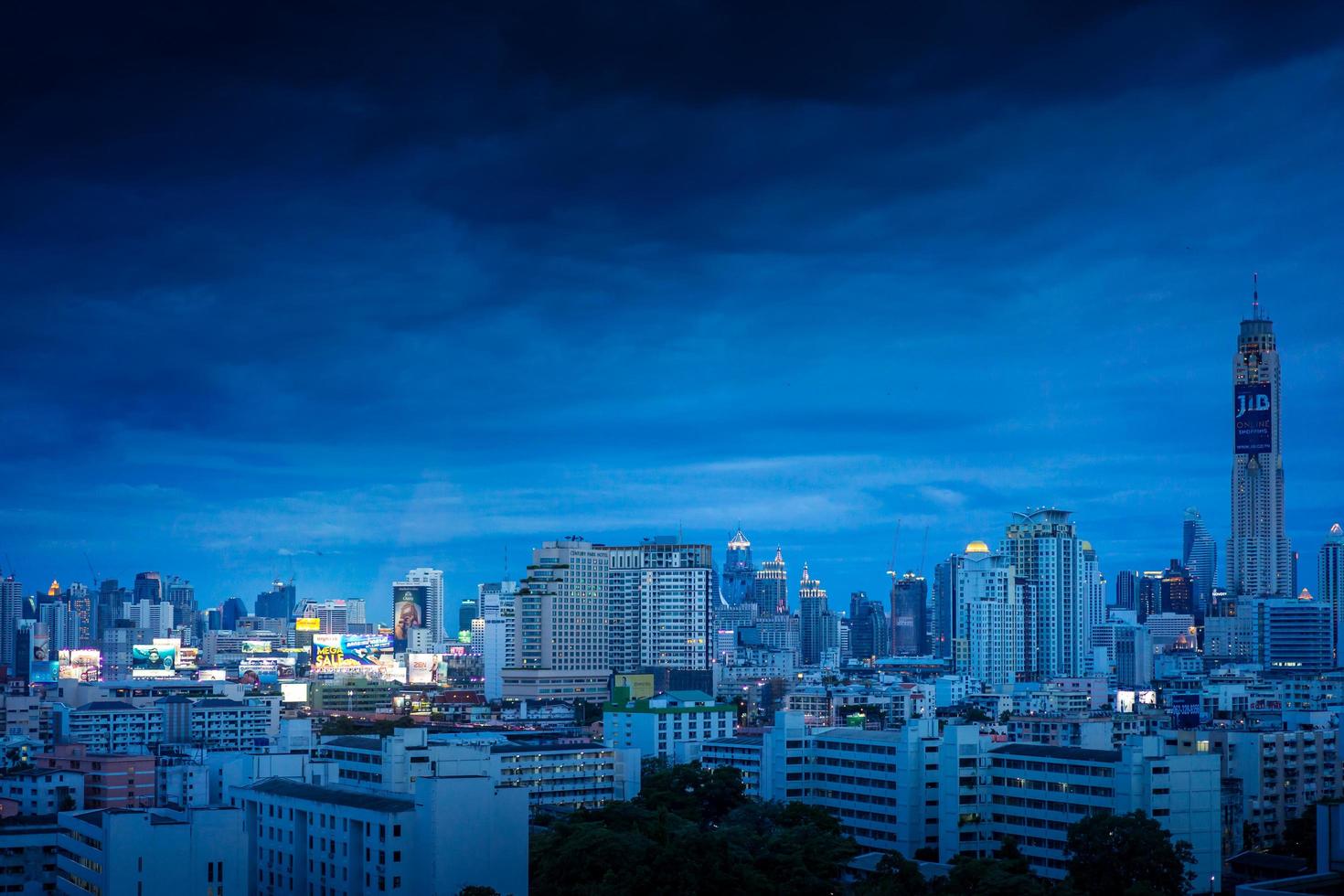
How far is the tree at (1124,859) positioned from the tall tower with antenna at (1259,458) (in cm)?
15546

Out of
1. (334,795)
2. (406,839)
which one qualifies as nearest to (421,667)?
(334,795)

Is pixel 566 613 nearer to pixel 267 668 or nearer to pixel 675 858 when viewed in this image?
pixel 267 668

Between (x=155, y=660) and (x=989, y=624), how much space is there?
299ft

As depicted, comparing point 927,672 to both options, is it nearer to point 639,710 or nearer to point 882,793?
point 639,710

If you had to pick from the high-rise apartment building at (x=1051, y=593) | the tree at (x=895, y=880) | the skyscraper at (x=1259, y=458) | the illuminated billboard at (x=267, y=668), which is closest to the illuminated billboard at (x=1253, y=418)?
the skyscraper at (x=1259, y=458)

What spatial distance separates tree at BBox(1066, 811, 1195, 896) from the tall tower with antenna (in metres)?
155

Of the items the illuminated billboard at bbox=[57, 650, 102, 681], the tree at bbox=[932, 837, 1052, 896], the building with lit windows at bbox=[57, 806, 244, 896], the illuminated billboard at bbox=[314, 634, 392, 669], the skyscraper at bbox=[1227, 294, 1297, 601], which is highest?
the skyscraper at bbox=[1227, 294, 1297, 601]

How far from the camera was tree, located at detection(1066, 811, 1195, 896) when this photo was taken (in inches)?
1859

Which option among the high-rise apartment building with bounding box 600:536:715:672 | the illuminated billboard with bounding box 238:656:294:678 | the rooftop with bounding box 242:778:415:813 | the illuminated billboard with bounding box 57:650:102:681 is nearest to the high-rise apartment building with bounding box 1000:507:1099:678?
the high-rise apartment building with bounding box 600:536:715:672

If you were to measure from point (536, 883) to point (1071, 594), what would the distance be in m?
150

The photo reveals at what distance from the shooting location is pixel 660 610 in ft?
509

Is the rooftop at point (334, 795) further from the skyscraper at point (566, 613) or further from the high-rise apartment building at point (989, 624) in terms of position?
the high-rise apartment building at point (989, 624)

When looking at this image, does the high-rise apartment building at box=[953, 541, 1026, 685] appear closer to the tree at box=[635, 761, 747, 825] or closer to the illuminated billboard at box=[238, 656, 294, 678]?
the illuminated billboard at box=[238, 656, 294, 678]

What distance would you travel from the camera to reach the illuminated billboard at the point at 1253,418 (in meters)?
192
